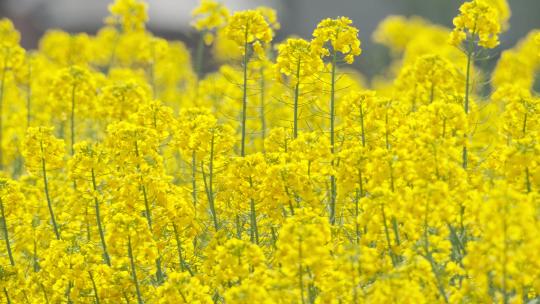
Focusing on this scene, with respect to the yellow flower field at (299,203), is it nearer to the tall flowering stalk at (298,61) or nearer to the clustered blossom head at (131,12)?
the tall flowering stalk at (298,61)

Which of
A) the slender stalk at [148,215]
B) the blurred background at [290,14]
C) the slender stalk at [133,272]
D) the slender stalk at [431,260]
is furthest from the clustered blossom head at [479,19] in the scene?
the blurred background at [290,14]

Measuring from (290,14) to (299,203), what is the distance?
25.6 m

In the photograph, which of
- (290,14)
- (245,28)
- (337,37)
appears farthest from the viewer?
(290,14)

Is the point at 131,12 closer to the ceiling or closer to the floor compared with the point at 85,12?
closer to the floor

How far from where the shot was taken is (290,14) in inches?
1224

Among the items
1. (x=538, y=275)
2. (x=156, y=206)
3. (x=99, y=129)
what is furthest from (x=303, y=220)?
(x=99, y=129)

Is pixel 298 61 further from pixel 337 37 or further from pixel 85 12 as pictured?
pixel 85 12

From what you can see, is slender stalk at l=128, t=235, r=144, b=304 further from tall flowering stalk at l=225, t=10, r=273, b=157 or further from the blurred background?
the blurred background

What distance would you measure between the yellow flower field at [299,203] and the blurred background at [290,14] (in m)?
17.6

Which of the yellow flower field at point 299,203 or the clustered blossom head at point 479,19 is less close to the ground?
the clustered blossom head at point 479,19

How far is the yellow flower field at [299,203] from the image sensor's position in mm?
4559

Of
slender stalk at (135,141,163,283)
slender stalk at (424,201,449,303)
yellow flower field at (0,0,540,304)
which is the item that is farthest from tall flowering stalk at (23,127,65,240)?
slender stalk at (424,201,449,303)

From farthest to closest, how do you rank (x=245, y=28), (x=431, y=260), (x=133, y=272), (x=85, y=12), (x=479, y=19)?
(x=85, y=12) → (x=245, y=28) → (x=479, y=19) → (x=133, y=272) → (x=431, y=260)

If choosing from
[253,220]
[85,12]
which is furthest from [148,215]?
[85,12]
